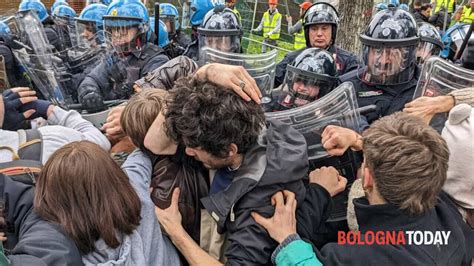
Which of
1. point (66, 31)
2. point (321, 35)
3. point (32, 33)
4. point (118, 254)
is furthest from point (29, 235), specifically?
point (66, 31)

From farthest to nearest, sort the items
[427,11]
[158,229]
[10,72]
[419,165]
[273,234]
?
[427,11], [10,72], [158,229], [273,234], [419,165]

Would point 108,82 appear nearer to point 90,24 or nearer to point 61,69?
point 61,69

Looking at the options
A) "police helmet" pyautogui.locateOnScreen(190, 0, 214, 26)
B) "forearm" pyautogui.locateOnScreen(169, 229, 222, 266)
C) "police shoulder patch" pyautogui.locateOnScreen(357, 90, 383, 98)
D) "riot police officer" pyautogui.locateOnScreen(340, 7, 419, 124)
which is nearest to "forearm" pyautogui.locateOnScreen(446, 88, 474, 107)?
"riot police officer" pyautogui.locateOnScreen(340, 7, 419, 124)

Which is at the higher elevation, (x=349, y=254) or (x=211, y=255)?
(x=349, y=254)

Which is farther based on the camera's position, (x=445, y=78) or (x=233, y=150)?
(x=445, y=78)

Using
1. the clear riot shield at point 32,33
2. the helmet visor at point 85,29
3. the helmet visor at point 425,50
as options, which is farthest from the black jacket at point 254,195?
the helmet visor at point 85,29

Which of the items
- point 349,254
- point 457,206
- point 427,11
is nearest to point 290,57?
point 457,206

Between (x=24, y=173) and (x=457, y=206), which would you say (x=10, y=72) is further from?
(x=457, y=206)

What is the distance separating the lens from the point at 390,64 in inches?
121

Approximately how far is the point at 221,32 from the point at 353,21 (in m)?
2.84

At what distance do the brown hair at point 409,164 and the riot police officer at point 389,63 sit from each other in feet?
4.69

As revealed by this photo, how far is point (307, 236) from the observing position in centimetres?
179

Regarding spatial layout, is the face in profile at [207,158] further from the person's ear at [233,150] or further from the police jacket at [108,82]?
the police jacket at [108,82]

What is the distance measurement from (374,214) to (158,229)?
864mm
